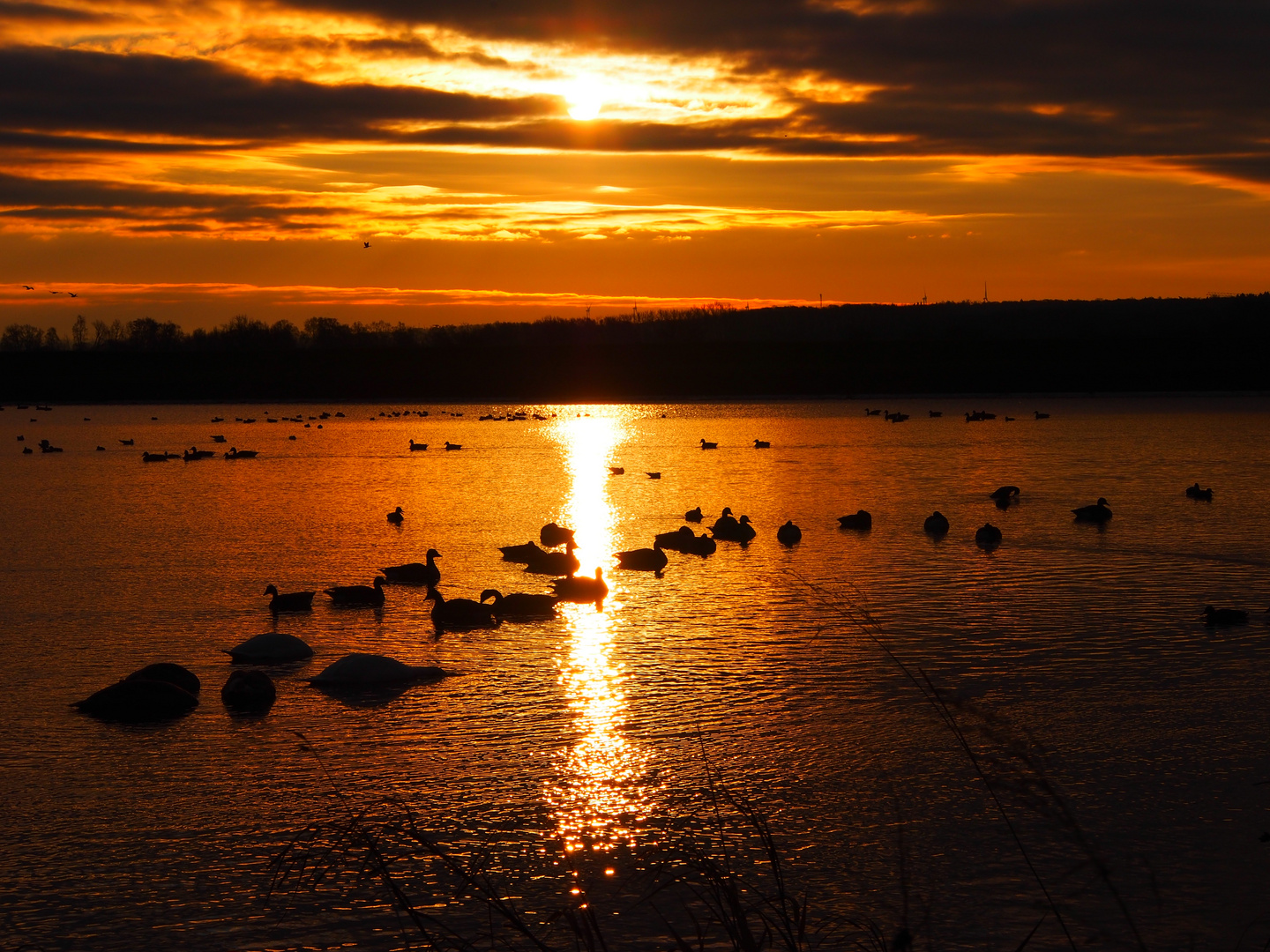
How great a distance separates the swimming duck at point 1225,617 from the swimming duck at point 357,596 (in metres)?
11.7

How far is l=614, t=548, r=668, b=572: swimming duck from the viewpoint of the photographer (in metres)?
22.2

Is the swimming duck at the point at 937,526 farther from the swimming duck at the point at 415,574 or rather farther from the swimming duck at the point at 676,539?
the swimming duck at the point at 415,574

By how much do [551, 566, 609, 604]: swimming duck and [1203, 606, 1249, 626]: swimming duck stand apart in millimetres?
8558

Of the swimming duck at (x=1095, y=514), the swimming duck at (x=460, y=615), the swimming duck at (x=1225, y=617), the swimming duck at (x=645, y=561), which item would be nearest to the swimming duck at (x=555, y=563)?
the swimming duck at (x=645, y=561)

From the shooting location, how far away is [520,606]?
17984mm

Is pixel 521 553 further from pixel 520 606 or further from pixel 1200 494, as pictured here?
pixel 1200 494

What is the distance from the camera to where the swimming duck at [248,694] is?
41.9 ft

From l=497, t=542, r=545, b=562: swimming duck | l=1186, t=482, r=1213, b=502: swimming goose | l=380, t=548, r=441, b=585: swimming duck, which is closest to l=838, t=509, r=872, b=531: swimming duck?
l=497, t=542, r=545, b=562: swimming duck

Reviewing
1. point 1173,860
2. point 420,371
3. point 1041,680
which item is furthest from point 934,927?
point 420,371

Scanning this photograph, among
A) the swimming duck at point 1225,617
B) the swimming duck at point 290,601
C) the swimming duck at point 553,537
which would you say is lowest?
the swimming duck at point 553,537

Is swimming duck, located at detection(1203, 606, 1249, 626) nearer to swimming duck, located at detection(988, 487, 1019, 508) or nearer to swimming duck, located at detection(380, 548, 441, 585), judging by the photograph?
swimming duck, located at detection(380, 548, 441, 585)

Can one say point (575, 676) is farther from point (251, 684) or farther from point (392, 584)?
point (392, 584)

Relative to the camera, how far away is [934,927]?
7.81 meters

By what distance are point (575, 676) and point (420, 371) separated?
12325 centimetres
